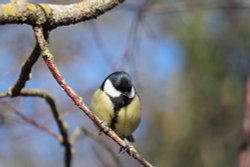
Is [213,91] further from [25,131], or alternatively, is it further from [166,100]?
[25,131]

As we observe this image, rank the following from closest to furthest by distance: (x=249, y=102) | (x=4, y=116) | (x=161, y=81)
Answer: (x=4, y=116) < (x=249, y=102) < (x=161, y=81)

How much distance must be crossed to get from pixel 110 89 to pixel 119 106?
0.21ft

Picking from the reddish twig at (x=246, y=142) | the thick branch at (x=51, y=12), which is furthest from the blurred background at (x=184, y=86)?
the thick branch at (x=51, y=12)

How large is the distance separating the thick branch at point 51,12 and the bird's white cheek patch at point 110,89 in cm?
57

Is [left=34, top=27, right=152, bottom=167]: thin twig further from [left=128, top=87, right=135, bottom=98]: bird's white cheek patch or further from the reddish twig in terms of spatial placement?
the reddish twig

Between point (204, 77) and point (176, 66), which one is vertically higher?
point (176, 66)

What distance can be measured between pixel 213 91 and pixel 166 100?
100 centimetres

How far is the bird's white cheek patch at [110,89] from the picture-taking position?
1619mm

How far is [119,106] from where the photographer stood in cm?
165

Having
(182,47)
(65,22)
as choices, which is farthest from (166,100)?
(65,22)

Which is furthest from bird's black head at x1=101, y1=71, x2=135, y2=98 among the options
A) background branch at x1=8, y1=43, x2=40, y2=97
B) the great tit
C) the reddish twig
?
the reddish twig

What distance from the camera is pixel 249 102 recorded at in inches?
76.6

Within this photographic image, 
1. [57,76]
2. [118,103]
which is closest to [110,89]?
[118,103]

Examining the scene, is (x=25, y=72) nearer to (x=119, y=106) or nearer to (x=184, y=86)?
(x=119, y=106)
